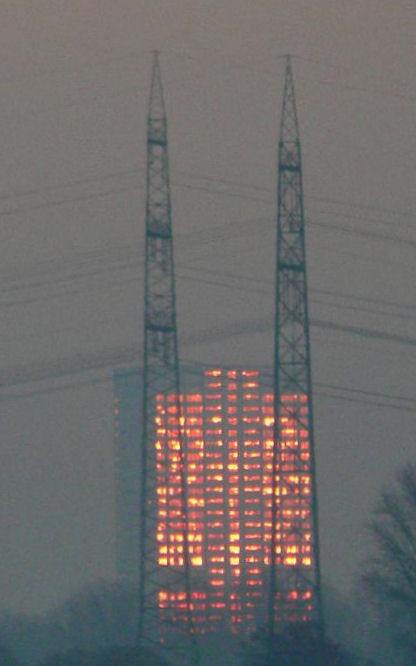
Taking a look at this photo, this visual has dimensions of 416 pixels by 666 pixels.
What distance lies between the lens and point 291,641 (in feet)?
149

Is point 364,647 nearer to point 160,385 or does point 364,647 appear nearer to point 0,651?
point 0,651

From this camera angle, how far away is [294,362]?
47.9 metres

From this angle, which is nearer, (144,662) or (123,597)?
(144,662)

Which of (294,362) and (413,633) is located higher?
(294,362)

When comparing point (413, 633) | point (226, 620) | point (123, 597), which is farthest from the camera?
point (123, 597)

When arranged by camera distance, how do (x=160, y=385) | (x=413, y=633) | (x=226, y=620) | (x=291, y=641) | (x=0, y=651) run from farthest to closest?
(x=160, y=385) → (x=226, y=620) → (x=413, y=633) → (x=0, y=651) → (x=291, y=641)

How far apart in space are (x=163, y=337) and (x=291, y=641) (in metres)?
10.6

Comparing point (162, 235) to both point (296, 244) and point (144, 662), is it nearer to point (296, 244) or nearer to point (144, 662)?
point (296, 244)

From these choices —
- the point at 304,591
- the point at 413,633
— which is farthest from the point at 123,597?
the point at 304,591

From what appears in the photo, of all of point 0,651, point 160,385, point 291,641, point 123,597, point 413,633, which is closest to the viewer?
point 291,641

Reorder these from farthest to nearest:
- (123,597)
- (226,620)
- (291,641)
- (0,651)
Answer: (123,597) < (226,620) < (0,651) < (291,641)

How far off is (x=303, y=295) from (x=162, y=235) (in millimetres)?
6562

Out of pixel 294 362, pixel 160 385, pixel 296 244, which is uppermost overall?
pixel 160 385

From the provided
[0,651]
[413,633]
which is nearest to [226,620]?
[413,633]
